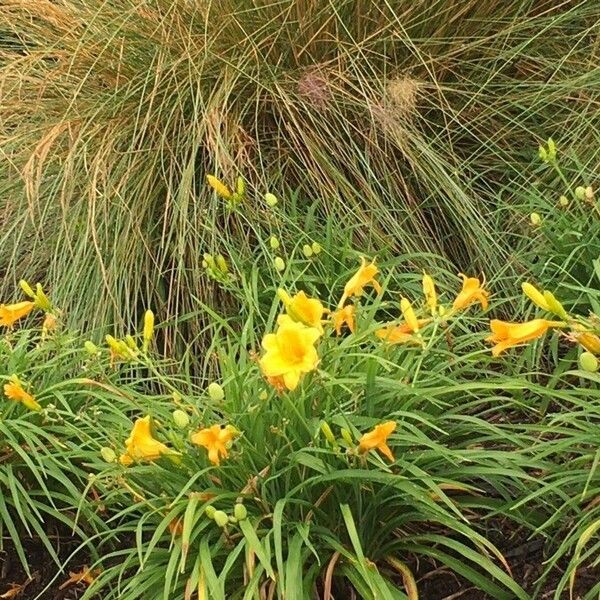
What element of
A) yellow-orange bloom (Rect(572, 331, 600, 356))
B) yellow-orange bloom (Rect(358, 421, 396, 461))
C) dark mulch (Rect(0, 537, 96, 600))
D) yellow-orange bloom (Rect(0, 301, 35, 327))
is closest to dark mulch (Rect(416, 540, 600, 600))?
yellow-orange bloom (Rect(358, 421, 396, 461))

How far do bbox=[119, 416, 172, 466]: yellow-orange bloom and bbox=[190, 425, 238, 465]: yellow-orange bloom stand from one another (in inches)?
3.5

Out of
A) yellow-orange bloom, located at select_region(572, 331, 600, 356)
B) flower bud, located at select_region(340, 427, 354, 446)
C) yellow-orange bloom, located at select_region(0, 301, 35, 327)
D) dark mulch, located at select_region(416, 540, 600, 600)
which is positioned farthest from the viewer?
yellow-orange bloom, located at select_region(0, 301, 35, 327)

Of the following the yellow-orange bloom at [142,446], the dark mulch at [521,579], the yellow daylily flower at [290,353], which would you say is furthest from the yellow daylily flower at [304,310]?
the dark mulch at [521,579]

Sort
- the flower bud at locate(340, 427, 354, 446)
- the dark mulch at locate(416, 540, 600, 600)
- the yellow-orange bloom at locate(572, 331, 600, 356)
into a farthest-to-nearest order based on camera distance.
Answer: the dark mulch at locate(416, 540, 600, 600) → the flower bud at locate(340, 427, 354, 446) → the yellow-orange bloom at locate(572, 331, 600, 356)

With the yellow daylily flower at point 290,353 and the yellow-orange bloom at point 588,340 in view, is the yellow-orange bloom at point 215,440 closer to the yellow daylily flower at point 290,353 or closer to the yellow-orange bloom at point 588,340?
the yellow daylily flower at point 290,353

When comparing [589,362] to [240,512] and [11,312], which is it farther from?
[11,312]

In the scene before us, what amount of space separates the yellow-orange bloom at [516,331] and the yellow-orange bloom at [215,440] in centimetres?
45

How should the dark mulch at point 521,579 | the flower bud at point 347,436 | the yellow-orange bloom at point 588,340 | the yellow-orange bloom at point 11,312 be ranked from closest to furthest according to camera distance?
1. the yellow-orange bloom at point 588,340
2. the flower bud at point 347,436
3. the dark mulch at point 521,579
4. the yellow-orange bloom at point 11,312

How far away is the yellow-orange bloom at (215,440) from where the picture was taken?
1.45 m

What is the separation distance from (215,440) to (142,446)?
14cm

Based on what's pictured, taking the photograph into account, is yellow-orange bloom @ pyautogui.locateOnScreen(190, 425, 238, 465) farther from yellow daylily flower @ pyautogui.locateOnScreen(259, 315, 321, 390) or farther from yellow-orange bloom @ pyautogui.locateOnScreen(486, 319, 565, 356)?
yellow-orange bloom @ pyautogui.locateOnScreen(486, 319, 565, 356)

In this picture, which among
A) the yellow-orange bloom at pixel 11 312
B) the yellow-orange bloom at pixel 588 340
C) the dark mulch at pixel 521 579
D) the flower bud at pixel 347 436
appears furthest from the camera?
the yellow-orange bloom at pixel 11 312

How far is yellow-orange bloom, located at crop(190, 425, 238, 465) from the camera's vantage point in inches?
57.0

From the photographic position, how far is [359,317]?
1.91m
